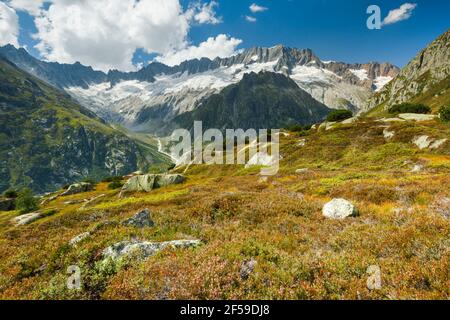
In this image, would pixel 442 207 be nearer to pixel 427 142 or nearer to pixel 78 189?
pixel 427 142

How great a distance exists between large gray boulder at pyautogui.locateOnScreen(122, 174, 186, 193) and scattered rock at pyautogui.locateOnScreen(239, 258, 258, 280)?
2167 inches

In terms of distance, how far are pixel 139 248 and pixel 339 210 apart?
10309mm

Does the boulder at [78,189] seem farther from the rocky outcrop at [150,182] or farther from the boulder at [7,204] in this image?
the rocky outcrop at [150,182]

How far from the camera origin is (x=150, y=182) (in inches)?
2479

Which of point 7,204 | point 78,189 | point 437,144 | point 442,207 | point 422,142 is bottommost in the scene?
point 7,204

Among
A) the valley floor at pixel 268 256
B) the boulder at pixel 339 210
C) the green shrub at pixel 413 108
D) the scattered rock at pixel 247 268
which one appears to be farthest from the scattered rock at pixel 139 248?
the green shrub at pixel 413 108

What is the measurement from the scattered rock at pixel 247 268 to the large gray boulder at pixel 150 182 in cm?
5505

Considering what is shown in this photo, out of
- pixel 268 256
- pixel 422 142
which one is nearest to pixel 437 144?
pixel 422 142

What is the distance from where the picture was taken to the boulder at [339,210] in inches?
552

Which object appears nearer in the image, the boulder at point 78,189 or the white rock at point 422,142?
the white rock at point 422,142

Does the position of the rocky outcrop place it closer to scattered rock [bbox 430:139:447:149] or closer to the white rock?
the white rock

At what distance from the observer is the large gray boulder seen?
2442 inches
